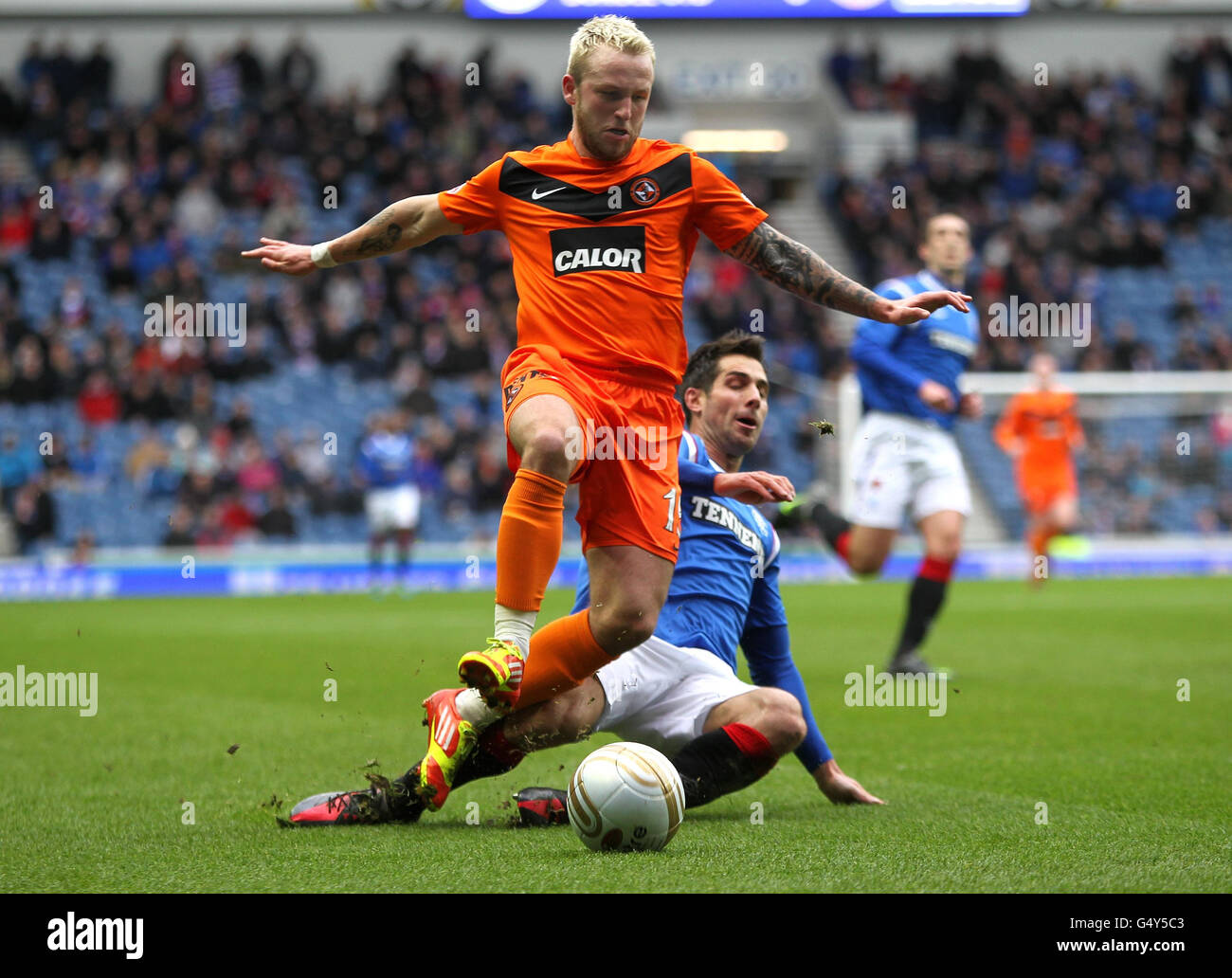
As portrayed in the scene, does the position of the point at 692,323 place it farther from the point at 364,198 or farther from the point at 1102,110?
the point at 1102,110

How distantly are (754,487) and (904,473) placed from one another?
14.3 feet

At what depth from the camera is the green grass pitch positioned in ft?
11.3

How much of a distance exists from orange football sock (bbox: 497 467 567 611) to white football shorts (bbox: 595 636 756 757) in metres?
0.52

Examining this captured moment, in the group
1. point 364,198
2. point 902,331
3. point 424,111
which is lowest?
point 902,331

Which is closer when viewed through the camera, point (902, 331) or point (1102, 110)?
point (902, 331)

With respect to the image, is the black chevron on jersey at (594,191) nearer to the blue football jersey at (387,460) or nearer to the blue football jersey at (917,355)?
the blue football jersey at (917,355)

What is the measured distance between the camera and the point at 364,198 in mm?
21484

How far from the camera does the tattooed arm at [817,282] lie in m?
3.88

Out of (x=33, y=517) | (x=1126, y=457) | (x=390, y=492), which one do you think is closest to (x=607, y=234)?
(x=390, y=492)

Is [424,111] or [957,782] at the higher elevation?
[424,111]

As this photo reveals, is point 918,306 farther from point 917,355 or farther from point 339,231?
point 339,231
